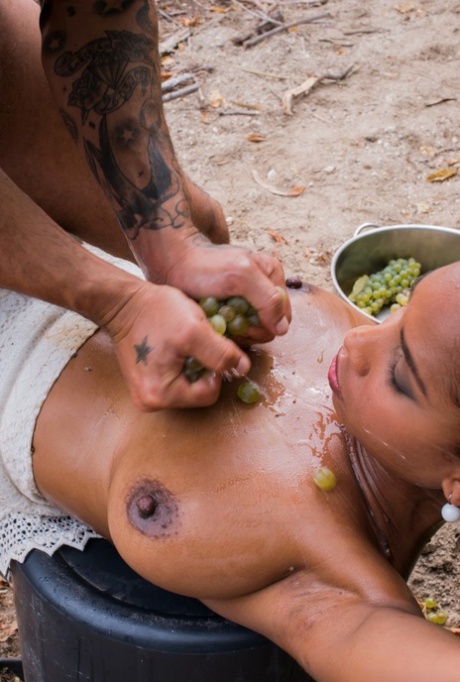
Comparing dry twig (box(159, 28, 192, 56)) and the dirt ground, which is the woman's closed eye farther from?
dry twig (box(159, 28, 192, 56))

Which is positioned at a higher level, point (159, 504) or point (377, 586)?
point (159, 504)

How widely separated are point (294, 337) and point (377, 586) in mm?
638

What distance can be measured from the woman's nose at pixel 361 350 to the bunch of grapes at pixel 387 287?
1566mm

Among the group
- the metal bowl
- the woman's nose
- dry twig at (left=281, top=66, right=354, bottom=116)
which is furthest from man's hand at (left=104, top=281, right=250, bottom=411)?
dry twig at (left=281, top=66, right=354, bottom=116)

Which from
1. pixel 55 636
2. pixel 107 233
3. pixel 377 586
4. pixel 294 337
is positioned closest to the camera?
pixel 377 586

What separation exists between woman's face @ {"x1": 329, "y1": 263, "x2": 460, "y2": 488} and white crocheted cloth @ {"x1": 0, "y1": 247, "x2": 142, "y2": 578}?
0.70m

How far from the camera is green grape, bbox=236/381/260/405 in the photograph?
1822 mm

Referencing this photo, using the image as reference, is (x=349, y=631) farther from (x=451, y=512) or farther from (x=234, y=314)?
(x=234, y=314)

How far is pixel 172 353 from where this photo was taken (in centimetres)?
167

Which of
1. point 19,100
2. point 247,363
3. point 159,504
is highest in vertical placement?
point 19,100

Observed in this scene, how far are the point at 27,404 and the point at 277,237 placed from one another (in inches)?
84.9

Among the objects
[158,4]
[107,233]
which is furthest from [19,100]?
[158,4]

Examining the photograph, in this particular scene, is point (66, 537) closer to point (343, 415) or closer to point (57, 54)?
point (343, 415)

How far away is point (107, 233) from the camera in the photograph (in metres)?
2.36
